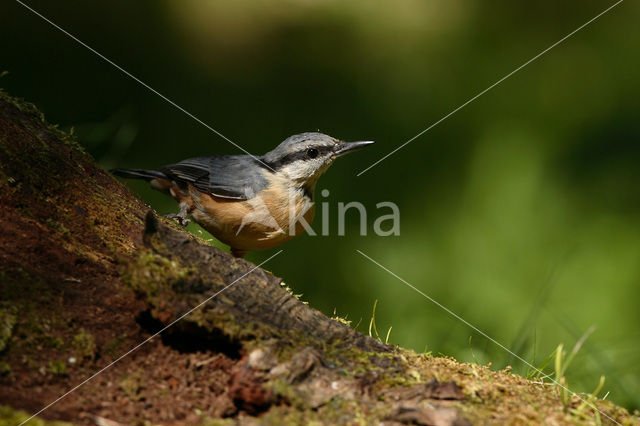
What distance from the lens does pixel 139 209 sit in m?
2.99

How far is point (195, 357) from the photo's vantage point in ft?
5.68

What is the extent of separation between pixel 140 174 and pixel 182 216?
407mm

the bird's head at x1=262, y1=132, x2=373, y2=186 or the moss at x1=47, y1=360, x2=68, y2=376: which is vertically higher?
the bird's head at x1=262, y1=132, x2=373, y2=186

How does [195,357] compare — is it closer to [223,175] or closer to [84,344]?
[84,344]

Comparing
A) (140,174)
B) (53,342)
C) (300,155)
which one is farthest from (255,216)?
(53,342)

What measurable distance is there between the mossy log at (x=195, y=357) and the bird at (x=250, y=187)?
1.62 metres

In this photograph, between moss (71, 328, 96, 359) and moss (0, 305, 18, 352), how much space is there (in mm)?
175

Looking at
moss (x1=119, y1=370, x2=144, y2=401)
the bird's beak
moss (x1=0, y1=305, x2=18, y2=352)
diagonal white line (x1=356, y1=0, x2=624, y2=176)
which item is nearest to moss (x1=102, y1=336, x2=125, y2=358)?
moss (x1=119, y1=370, x2=144, y2=401)

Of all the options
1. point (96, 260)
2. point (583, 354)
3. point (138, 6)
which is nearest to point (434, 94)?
point (583, 354)

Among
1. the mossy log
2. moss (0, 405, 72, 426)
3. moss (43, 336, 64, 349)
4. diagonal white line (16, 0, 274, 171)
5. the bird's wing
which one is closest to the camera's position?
moss (0, 405, 72, 426)

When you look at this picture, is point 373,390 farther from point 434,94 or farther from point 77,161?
point 434,94

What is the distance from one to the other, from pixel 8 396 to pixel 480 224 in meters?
3.14

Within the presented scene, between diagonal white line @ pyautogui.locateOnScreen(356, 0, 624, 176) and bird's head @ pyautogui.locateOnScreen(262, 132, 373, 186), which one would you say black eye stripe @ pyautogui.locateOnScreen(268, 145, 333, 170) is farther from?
diagonal white line @ pyautogui.locateOnScreen(356, 0, 624, 176)

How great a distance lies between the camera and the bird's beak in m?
3.84
